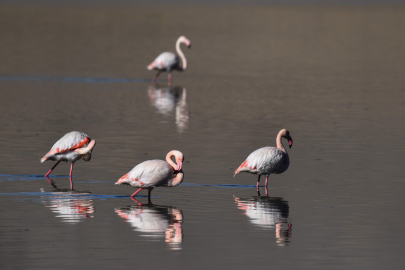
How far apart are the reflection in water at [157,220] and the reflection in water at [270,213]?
104 centimetres

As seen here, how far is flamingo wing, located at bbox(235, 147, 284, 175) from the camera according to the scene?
42.2 ft

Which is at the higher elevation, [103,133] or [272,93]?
[272,93]

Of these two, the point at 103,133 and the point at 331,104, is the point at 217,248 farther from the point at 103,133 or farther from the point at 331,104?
the point at 331,104

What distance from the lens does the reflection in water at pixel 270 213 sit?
1010 centimetres

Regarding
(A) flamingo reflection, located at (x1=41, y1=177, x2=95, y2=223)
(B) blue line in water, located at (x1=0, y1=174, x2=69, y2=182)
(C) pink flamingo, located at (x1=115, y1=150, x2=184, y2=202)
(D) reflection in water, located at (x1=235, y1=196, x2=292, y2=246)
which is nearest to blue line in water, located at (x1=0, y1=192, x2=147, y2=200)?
(A) flamingo reflection, located at (x1=41, y1=177, x2=95, y2=223)

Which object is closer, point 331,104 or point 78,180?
point 78,180

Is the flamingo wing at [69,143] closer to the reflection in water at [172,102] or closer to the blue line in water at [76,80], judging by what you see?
the reflection in water at [172,102]

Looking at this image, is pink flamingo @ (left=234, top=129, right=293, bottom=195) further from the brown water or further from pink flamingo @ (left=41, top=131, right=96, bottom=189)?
pink flamingo @ (left=41, top=131, right=96, bottom=189)

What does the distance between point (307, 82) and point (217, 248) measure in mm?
25901

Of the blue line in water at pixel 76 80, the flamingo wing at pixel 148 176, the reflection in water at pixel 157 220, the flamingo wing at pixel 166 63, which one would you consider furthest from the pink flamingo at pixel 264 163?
the blue line in water at pixel 76 80

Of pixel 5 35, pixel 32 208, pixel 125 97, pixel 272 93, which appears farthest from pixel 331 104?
pixel 5 35

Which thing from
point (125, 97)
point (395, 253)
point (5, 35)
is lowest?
point (395, 253)

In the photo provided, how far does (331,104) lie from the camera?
26.6 m

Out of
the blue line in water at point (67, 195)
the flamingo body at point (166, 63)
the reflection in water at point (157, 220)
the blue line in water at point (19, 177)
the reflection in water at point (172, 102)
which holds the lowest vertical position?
the reflection in water at point (157, 220)
